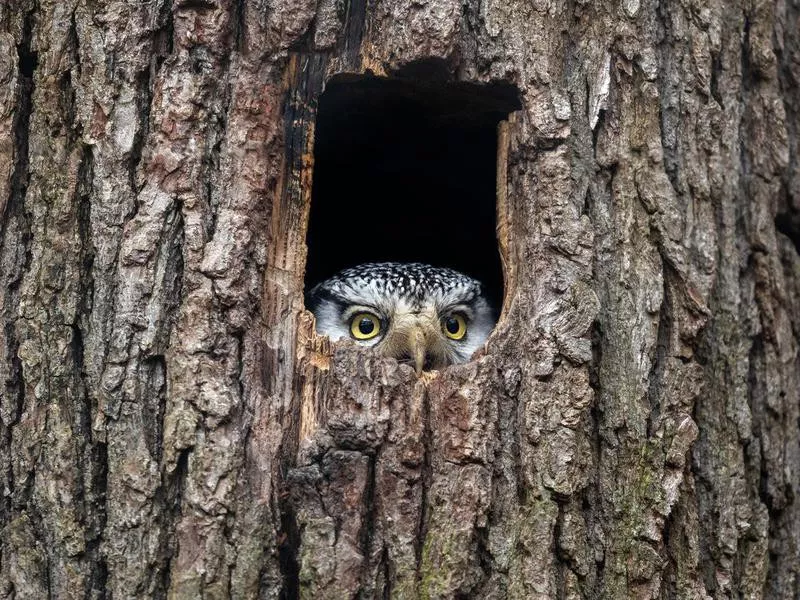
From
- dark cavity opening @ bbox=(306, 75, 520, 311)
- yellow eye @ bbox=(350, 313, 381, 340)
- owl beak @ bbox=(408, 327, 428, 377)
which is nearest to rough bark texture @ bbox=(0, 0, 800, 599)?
dark cavity opening @ bbox=(306, 75, 520, 311)

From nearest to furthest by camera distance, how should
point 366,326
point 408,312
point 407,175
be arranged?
point 408,312 → point 366,326 → point 407,175

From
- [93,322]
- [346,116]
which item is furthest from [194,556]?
[346,116]

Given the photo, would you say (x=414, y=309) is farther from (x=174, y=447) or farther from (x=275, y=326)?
(x=174, y=447)

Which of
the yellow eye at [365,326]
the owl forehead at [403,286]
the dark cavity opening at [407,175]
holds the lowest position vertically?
the yellow eye at [365,326]

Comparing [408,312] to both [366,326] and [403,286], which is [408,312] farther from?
[366,326]

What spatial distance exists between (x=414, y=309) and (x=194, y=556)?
1.57 meters

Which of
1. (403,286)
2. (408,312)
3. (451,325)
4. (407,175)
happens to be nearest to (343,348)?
(408,312)

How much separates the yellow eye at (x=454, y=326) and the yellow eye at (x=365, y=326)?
310 millimetres

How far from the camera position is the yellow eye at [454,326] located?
3.90 m

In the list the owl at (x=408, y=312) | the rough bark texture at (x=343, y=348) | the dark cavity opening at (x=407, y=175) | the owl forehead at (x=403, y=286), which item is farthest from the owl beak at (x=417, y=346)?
the dark cavity opening at (x=407, y=175)

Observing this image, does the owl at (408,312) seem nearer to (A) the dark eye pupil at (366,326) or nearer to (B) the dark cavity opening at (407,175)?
(A) the dark eye pupil at (366,326)

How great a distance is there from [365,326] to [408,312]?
1.01ft

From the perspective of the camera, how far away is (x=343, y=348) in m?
2.57

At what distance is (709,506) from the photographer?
2.71 meters
